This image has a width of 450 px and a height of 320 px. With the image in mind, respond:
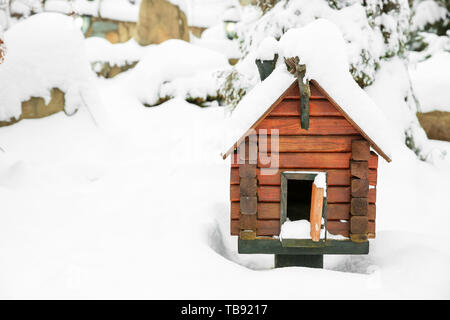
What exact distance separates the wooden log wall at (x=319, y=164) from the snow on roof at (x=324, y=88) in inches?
4.2

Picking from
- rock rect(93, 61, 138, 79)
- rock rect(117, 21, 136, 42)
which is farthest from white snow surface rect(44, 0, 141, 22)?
rock rect(93, 61, 138, 79)

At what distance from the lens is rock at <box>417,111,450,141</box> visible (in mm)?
7812

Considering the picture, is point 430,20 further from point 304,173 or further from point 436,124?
point 304,173

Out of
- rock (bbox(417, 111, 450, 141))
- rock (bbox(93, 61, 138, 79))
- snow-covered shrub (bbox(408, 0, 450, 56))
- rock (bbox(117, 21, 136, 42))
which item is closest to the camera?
rock (bbox(417, 111, 450, 141))

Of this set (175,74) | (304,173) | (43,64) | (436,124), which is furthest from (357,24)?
Answer: (175,74)

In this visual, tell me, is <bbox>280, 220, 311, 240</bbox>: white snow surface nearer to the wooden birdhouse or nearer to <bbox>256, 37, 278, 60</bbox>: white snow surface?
the wooden birdhouse

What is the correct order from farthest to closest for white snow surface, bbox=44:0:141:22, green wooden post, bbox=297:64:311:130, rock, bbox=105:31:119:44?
rock, bbox=105:31:119:44
white snow surface, bbox=44:0:141:22
green wooden post, bbox=297:64:311:130

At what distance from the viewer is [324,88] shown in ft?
9.36

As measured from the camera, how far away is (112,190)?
6.05 meters

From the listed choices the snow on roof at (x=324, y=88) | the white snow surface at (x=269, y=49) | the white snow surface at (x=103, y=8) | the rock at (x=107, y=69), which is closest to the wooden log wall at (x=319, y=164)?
the snow on roof at (x=324, y=88)

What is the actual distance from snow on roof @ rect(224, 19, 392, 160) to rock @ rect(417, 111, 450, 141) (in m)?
5.87

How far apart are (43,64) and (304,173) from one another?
21.7ft

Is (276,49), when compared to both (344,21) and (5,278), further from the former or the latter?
(344,21)

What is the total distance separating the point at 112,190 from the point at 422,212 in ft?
15.5
